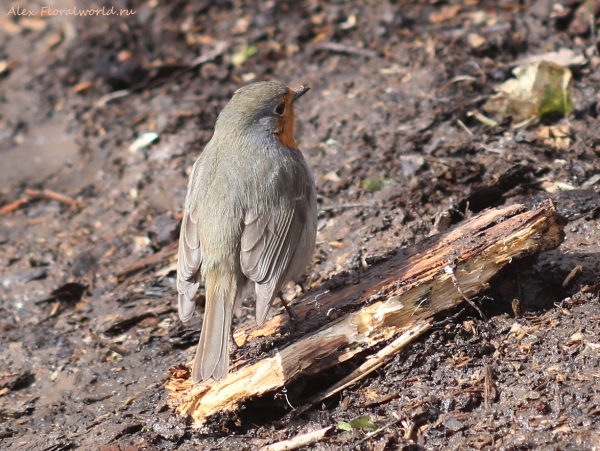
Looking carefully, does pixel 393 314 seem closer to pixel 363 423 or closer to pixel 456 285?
pixel 456 285

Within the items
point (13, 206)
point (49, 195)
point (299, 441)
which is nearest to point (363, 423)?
point (299, 441)

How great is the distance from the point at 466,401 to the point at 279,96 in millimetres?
2533

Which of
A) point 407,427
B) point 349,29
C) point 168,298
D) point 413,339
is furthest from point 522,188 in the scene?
point 349,29

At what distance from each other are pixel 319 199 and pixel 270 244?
1725 millimetres

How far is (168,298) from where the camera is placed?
5.66 metres

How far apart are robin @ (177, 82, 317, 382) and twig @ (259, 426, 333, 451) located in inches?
19.1

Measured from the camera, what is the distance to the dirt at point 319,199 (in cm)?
393

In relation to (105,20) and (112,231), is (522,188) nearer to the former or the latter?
(112,231)

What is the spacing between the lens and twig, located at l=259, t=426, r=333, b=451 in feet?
12.4

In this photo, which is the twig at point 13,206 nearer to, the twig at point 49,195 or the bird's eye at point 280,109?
the twig at point 49,195

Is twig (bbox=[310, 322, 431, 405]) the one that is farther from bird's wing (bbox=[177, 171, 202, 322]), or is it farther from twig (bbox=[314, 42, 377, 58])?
twig (bbox=[314, 42, 377, 58])

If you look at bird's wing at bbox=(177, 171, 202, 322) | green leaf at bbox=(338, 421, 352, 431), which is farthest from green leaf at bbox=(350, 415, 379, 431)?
bird's wing at bbox=(177, 171, 202, 322)

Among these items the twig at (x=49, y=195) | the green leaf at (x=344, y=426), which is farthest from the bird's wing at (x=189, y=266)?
the twig at (x=49, y=195)

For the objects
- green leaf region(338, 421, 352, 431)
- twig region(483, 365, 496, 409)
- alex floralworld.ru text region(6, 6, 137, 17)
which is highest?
alex floralworld.ru text region(6, 6, 137, 17)
